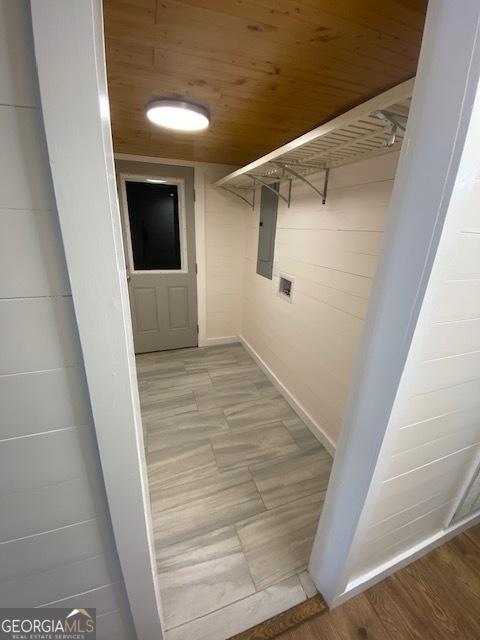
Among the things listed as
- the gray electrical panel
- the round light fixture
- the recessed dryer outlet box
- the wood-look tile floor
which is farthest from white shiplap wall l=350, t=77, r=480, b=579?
the gray electrical panel

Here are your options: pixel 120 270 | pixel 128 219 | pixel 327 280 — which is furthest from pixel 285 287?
pixel 120 270

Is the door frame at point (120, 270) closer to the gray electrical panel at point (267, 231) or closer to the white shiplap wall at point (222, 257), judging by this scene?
the gray electrical panel at point (267, 231)

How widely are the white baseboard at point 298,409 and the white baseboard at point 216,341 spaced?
0.47m

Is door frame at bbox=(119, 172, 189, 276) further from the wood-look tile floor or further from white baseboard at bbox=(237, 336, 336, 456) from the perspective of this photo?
white baseboard at bbox=(237, 336, 336, 456)

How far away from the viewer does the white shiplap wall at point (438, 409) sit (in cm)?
62

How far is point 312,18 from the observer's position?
811 mm

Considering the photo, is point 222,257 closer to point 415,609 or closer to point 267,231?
point 267,231

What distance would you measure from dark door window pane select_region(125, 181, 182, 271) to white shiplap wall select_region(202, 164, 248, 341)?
15.4 inches

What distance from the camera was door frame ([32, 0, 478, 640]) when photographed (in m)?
0.37

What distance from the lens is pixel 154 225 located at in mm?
2910

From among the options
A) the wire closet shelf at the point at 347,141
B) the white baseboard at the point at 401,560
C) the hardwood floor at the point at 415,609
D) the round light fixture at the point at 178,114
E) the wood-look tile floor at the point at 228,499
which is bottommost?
the hardwood floor at the point at 415,609

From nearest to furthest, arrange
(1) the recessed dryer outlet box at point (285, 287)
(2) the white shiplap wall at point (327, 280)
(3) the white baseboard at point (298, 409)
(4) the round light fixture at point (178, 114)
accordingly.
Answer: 1. (4) the round light fixture at point (178, 114)
2. (2) the white shiplap wall at point (327, 280)
3. (3) the white baseboard at point (298, 409)
4. (1) the recessed dryer outlet box at point (285, 287)

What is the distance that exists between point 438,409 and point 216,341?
9.58ft

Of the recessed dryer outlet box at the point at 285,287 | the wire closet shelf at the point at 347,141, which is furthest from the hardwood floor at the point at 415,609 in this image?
the wire closet shelf at the point at 347,141
